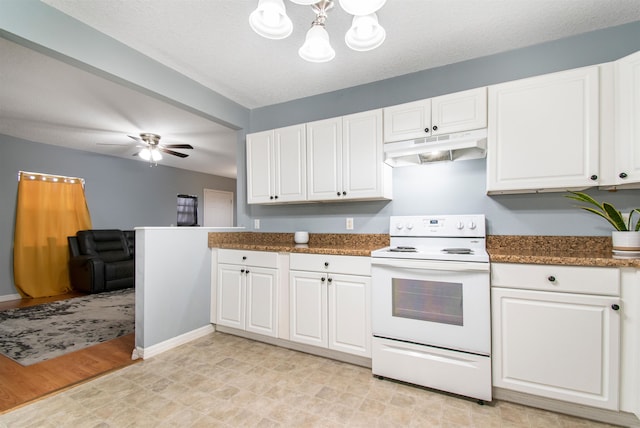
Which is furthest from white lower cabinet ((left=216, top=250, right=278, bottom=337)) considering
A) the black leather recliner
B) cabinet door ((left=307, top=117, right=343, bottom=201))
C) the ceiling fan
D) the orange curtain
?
the orange curtain

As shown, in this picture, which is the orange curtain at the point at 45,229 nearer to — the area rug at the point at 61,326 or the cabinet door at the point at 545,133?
the area rug at the point at 61,326

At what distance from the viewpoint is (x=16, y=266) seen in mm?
4191

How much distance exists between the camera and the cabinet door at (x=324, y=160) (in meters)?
2.49

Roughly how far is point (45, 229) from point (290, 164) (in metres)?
4.52

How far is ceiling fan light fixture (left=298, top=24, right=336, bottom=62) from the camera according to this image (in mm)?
1572

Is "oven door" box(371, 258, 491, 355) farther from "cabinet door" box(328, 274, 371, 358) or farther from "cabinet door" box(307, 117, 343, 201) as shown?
"cabinet door" box(307, 117, 343, 201)

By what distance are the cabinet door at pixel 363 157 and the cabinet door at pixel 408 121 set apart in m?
→ 0.08

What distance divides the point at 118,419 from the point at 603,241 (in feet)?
10.4

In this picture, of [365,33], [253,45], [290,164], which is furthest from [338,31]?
[290,164]

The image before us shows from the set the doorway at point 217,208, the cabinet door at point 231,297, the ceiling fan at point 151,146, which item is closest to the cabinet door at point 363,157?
the cabinet door at point 231,297

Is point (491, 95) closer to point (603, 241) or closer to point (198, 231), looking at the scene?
point (603, 241)

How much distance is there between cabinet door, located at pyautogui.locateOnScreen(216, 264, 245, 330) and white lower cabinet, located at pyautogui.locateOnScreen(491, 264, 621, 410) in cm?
199

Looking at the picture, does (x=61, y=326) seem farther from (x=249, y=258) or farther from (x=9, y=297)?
(x=249, y=258)

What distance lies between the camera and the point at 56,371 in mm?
2074
